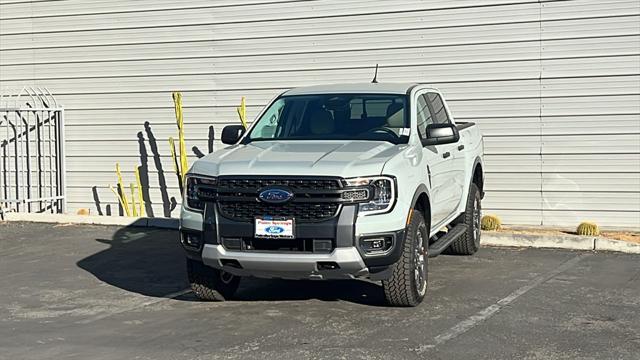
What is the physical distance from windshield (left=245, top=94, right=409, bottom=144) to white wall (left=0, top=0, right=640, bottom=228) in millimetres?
4291

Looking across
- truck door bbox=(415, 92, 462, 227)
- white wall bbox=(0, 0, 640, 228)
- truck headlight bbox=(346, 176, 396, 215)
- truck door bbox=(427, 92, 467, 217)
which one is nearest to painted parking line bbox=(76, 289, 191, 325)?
truck headlight bbox=(346, 176, 396, 215)

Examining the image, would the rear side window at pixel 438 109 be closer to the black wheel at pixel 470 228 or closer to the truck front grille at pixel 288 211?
the black wheel at pixel 470 228

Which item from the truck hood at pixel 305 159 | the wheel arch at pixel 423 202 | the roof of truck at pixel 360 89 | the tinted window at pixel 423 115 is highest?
the roof of truck at pixel 360 89

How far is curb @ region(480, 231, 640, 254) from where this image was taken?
10.4m

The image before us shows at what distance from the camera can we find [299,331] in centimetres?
666

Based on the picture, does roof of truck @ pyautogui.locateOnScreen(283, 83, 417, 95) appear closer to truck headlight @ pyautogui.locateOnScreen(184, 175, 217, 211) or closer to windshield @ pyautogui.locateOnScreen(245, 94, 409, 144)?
windshield @ pyautogui.locateOnScreen(245, 94, 409, 144)

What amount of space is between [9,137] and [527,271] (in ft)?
32.1

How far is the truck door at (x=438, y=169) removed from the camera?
26.6ft

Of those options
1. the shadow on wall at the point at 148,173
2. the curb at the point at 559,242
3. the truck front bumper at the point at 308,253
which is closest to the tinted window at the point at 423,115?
the truck front bumper at the point at 308,253

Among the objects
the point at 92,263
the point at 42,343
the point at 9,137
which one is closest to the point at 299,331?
the point at 42,343

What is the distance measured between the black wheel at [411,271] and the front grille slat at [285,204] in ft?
2.41

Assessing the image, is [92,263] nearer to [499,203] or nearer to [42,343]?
[42,343]

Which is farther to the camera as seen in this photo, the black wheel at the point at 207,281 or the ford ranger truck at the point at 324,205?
the black wheel at the point at 207,281

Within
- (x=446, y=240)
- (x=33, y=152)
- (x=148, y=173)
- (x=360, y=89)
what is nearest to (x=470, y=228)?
(x=446, y=240)
